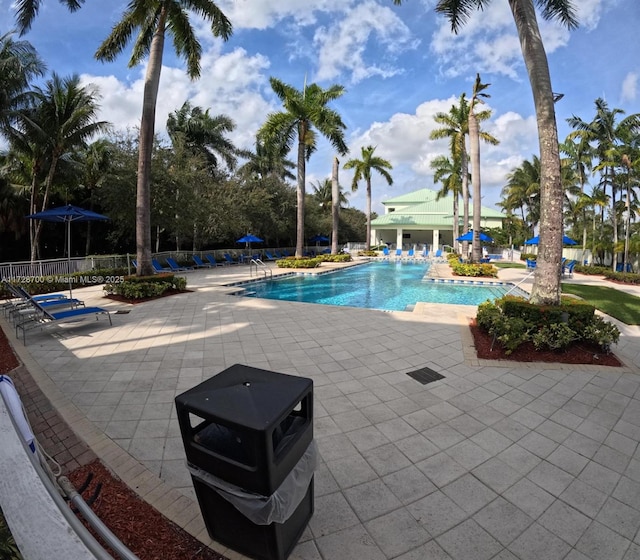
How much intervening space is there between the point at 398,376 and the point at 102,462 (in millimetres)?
3715

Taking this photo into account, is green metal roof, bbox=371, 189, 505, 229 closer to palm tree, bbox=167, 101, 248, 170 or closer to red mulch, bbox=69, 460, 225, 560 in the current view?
palm tree, bbox=167, 101, 248, 170

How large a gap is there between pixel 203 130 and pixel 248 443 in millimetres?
29447

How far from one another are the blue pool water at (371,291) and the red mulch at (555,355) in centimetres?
532

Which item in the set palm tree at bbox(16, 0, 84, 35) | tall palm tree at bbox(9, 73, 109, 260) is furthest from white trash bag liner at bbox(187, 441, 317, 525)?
tall palm tree at bbox(9, 73, 109, 260)

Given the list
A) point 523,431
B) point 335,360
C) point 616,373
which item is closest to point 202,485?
point 523,431

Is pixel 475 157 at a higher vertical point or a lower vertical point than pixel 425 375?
higher

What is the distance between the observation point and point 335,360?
222 inches

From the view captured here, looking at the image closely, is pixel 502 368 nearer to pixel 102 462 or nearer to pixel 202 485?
pixel 202 485

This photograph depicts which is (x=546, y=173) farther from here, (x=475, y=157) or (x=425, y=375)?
(x=475, y=157)

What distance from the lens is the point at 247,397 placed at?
6.13ft

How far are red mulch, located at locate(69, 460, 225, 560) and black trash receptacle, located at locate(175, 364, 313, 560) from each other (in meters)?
0.23

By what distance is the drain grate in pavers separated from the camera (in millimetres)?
4902

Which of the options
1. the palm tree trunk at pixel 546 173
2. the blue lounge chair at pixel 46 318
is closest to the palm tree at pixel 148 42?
the blue lounge chair at pixel 46 318

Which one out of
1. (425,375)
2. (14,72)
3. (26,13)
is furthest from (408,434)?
(14,72)
